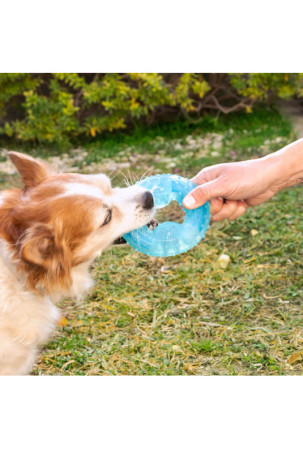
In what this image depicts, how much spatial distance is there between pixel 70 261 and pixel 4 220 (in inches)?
14.5

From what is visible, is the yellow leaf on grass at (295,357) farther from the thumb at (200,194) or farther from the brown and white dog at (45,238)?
the brown and white dog at (45,238)

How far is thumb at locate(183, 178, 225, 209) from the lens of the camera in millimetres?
2572

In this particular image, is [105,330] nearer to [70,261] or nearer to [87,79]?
[70,261]

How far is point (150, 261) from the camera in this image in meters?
3.86

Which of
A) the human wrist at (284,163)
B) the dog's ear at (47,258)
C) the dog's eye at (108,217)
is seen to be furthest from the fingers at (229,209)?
the dog's ear at (47,258)

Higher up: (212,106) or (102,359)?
(212,106)

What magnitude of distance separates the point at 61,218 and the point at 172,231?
708 millimetres

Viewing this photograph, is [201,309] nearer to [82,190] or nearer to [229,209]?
[229,209]

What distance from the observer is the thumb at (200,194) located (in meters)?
2.57

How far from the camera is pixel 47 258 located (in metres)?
2.22

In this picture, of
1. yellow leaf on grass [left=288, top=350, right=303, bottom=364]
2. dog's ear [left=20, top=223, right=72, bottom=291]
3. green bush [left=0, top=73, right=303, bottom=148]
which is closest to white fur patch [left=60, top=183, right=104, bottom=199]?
dog's ear [left=20, top=223, right=72, bottom=291]

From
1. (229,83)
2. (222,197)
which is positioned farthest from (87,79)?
(222,197)

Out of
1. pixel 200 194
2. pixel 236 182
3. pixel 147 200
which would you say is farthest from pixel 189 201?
pixel 236 182

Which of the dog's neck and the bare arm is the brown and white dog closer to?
the dog's neck
